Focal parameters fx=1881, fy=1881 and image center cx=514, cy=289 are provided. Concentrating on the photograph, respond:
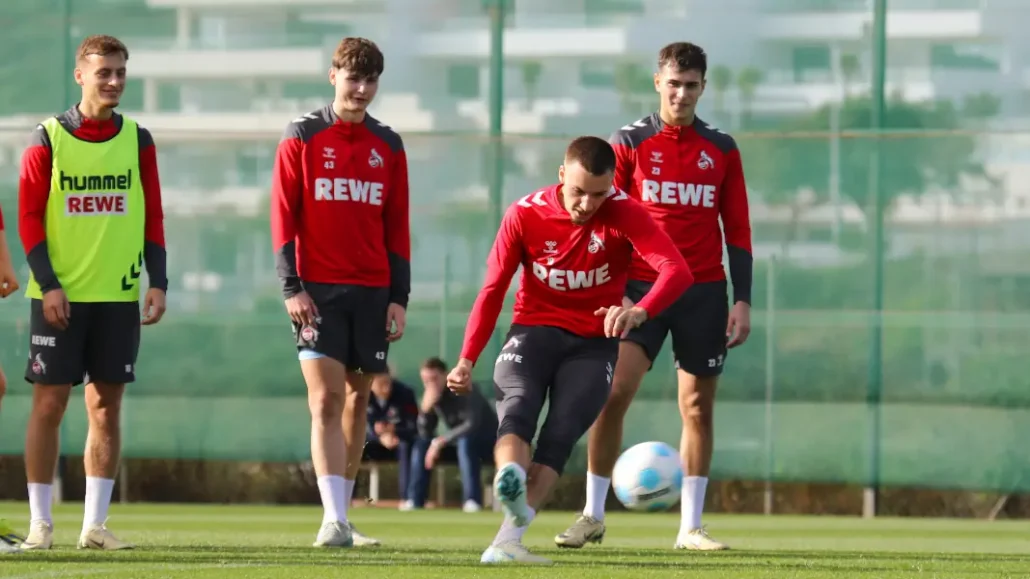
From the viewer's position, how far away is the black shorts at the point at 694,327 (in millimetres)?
8414

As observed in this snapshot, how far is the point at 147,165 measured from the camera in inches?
314

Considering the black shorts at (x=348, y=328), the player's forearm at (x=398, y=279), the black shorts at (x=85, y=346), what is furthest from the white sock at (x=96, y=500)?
the player's forearm at (x=398, y=279)

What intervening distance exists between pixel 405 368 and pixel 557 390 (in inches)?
303

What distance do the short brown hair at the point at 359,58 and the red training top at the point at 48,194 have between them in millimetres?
886

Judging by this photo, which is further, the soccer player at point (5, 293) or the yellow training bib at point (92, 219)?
the yellow training bib at point (92, 219)

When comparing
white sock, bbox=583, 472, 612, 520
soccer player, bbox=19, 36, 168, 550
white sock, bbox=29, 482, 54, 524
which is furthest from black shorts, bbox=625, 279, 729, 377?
white sock, bbox=29, 482, 54, 524

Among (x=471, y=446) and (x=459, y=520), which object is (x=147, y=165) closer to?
(x=459, y=520)

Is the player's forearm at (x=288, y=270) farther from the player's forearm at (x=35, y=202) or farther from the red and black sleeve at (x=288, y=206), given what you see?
the player's forearm at (x=35, y=202)

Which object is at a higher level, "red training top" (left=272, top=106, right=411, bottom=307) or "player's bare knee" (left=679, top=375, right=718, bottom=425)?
"red training top" (left=272, top=106, right=411, bottom=307)

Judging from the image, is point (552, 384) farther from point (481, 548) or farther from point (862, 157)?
point (862, 157)

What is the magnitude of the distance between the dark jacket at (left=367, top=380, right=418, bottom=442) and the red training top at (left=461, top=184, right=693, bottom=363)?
7.25 metres

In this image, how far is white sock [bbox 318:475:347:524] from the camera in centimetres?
787

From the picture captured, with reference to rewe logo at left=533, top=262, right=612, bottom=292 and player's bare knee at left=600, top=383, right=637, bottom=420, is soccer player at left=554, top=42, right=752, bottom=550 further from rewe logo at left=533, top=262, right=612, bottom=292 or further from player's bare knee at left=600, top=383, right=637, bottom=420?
rewe logo at left=533, top=262, right=612, bottom=292

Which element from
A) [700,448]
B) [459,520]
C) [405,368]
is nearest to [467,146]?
[405,368]
